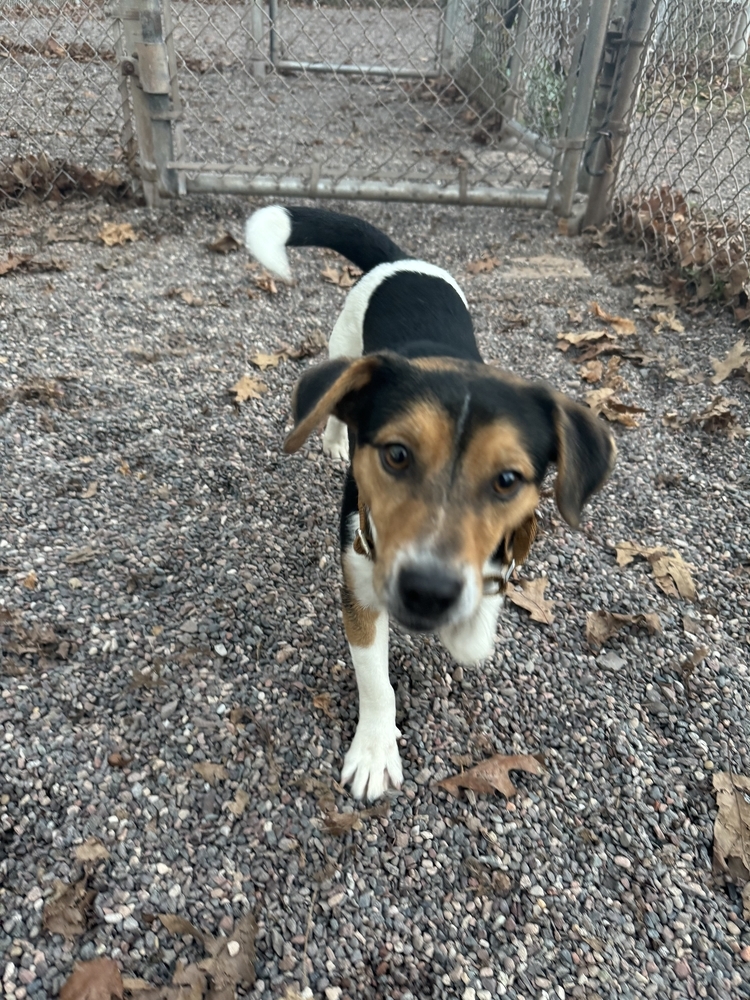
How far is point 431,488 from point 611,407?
2854 millimetres

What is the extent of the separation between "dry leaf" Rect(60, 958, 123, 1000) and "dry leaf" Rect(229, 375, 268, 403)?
304cm

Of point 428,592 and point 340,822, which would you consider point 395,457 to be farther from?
point 340,822

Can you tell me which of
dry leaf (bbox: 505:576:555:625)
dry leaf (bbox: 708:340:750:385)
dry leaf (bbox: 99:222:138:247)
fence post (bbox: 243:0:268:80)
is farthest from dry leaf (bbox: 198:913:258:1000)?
fence post (bbox: 243:0:268:80)

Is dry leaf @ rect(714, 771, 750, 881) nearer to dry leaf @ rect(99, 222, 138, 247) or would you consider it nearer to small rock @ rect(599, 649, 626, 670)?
small rock @ rect(599, 649, 626, 670)

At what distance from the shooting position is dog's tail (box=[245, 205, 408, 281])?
365 cm

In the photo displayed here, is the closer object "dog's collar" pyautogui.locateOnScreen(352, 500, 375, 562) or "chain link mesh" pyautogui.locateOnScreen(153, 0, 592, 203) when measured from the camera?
"dog's collar" pyautogui.locateOnScreen(352, 500, 375, 562)

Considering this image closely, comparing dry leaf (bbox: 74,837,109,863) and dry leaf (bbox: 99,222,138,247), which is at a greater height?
dry leaf (bbox: 74,837,109,863)

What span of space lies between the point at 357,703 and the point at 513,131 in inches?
283

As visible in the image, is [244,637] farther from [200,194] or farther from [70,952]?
[200,194]

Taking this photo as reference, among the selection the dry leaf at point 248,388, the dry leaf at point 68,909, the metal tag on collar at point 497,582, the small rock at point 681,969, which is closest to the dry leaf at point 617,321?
the dry leaf at point 248,388

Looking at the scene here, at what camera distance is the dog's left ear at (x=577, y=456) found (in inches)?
88.0

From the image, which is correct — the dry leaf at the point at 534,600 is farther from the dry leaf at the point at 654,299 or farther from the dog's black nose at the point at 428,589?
the dry leaf at the point at 654,299

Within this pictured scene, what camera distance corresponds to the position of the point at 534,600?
10.4 ft

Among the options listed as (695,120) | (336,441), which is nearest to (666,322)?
(695,120)
